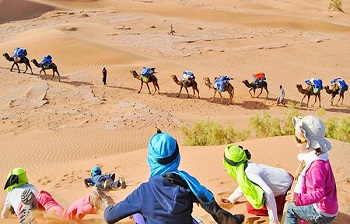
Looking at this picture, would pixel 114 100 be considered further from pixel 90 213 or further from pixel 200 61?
pixel 90 213

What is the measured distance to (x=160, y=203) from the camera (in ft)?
12.9

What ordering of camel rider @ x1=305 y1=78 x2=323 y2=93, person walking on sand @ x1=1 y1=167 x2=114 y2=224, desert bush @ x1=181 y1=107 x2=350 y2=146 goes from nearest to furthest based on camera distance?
person walking on sand @ x1=1 y1=167 x2=114 y2=224
desert bush @ x1=181 y1=107 x2=350 y2=146
camel rider @ x1=305 y1=78 x2=323 y2=93

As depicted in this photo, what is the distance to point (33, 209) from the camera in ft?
19.6

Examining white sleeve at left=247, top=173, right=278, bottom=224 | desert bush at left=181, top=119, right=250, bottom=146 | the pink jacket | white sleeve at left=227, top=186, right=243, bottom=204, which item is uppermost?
the pink jacket

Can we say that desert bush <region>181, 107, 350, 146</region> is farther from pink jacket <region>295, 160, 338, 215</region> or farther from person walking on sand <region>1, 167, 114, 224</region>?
pink jacket <region>295, 160, 338, 215</region>

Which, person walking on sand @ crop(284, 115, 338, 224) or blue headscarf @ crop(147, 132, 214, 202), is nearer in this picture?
blue headscarf @ crop(147, 132, 214, 202)

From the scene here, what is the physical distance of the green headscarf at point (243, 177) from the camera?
563cm

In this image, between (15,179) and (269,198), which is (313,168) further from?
(15,179)

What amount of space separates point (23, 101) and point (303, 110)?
11.9m

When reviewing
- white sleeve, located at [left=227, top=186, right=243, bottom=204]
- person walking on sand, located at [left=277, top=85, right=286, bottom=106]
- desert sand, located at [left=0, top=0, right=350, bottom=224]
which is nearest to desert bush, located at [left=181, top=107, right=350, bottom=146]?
desert sand, located at [left=0, top=0, right=350, bottom=224]

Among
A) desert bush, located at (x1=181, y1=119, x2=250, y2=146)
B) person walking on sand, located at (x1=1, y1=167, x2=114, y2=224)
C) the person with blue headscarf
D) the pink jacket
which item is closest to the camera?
the person with blue headscarf

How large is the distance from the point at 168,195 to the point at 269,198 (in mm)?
2106

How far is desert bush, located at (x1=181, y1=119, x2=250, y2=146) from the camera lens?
40.6 feet

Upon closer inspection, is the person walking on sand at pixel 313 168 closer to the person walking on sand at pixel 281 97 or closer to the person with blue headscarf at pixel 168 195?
the person with blue headscarf at pixel 168 195
